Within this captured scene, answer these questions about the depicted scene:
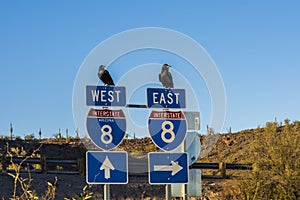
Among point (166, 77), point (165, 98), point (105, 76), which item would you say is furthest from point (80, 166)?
point (105, 76)

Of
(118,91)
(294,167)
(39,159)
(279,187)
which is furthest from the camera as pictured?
(39,159)

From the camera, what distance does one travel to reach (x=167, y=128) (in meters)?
9.83

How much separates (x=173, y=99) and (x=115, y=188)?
927 inches

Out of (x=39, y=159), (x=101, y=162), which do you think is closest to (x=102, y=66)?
(x=101, y=162)

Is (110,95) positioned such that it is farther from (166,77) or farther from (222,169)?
(222,169)

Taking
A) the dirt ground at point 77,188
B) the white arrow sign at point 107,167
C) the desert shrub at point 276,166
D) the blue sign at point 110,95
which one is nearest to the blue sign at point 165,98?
the blue sign at point 110,95

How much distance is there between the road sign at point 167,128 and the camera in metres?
9.69

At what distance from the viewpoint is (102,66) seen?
30.0ft

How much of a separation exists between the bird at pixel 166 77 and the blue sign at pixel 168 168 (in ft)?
3.42

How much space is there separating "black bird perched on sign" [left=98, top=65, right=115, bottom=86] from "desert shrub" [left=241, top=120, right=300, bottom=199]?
15655mm

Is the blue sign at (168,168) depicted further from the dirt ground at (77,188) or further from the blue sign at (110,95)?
the dirt ground at (77,188)

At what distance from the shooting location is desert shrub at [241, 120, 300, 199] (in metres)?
25.5

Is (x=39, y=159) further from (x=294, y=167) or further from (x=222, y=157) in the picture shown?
(x=222, y=157)

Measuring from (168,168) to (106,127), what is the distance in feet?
4.06
